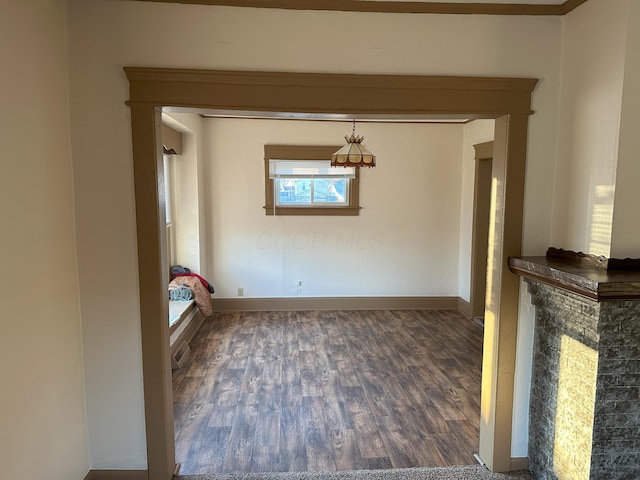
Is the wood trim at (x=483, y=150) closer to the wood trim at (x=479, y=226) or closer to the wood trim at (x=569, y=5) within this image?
the wood trim at (x=479, y=226)

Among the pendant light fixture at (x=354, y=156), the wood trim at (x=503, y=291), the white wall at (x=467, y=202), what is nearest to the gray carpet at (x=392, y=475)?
the wood trim at (x=503, y=291)

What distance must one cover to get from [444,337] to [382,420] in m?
1.87

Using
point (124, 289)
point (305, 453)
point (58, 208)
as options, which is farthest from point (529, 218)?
point (58, 208)

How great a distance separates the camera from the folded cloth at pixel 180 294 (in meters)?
4.43

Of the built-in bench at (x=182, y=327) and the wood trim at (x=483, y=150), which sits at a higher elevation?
the wood trim at (x=483, y=150)

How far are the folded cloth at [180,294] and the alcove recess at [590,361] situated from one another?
11.4 feet

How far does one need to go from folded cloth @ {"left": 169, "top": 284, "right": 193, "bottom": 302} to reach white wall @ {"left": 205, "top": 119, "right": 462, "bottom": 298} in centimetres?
80

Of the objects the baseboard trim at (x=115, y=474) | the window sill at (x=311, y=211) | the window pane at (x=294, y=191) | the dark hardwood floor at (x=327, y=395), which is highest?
the window pane at (x=294, y=191)

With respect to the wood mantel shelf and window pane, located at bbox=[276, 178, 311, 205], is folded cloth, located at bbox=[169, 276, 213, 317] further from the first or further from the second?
the wood mantel shelf

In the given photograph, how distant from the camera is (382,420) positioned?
2.83 m

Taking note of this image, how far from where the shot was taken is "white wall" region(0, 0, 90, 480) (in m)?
1.52

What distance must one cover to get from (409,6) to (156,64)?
4.02 ft

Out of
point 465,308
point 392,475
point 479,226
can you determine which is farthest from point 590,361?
point 465,308

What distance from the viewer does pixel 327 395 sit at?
10.4 feet
